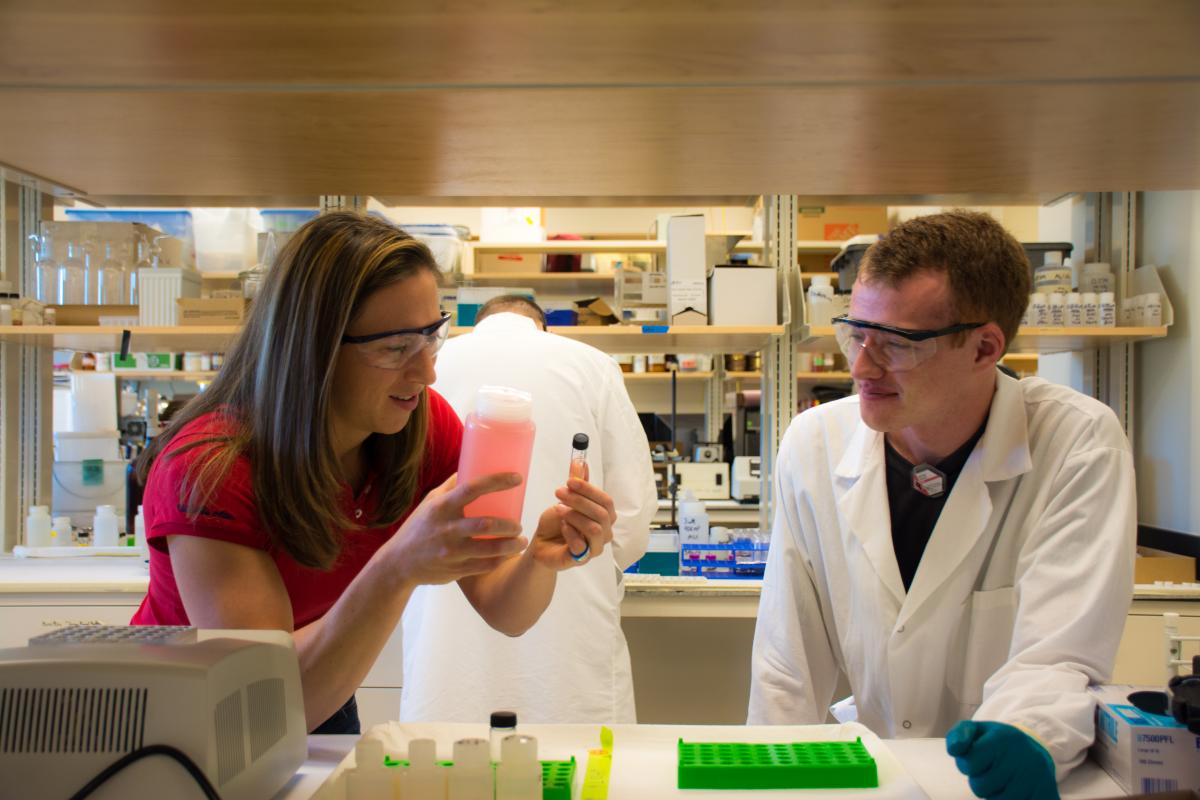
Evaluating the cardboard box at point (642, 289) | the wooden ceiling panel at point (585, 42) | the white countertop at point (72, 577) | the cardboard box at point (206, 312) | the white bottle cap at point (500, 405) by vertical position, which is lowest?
the white countertop at point (72, 577)

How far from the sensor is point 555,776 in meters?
0.87

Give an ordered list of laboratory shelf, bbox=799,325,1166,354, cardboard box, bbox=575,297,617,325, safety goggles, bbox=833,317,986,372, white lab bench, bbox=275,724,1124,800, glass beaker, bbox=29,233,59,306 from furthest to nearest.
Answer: cardboard box, bbox=575,297,617,325
glass beaker, bbox=29,233,59,306
laboratory shelf, bbox=799,325,1166,354
safety goggles, bbox=833,317,986,372
white lab bench, bbox=275,724,1124,800

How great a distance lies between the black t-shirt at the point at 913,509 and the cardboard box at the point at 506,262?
4471mm

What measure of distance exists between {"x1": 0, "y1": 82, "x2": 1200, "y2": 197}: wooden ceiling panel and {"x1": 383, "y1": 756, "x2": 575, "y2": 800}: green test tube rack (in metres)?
0.68

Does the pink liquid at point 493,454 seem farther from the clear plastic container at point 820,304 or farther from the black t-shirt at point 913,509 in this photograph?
the clear plastic container at point 820,304

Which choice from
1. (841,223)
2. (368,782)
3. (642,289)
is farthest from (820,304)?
(841,223)

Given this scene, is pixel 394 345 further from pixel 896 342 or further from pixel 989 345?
pixel 989 345

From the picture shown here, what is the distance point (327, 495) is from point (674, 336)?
6.67 ft

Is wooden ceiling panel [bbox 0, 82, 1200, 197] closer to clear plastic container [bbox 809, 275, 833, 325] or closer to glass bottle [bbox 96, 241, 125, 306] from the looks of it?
clear plastic container [bbox 809, 275, 833, 325]

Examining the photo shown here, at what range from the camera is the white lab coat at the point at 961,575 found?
4.08 feet

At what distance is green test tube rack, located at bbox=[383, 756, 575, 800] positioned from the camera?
0.84 m

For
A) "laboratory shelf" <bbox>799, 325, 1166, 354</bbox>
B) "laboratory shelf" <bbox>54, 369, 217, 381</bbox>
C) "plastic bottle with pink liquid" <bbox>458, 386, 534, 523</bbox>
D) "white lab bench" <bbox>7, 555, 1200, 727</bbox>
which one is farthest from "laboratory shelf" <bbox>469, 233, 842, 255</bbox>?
"plastic bottle with pink liquid" <bbox>458, 386, 534, 523</bbox>

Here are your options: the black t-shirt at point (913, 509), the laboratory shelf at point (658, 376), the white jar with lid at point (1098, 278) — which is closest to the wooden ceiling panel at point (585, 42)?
the black t-shirt at point (913, 509)

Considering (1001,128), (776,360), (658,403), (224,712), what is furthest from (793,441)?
(658,403)
